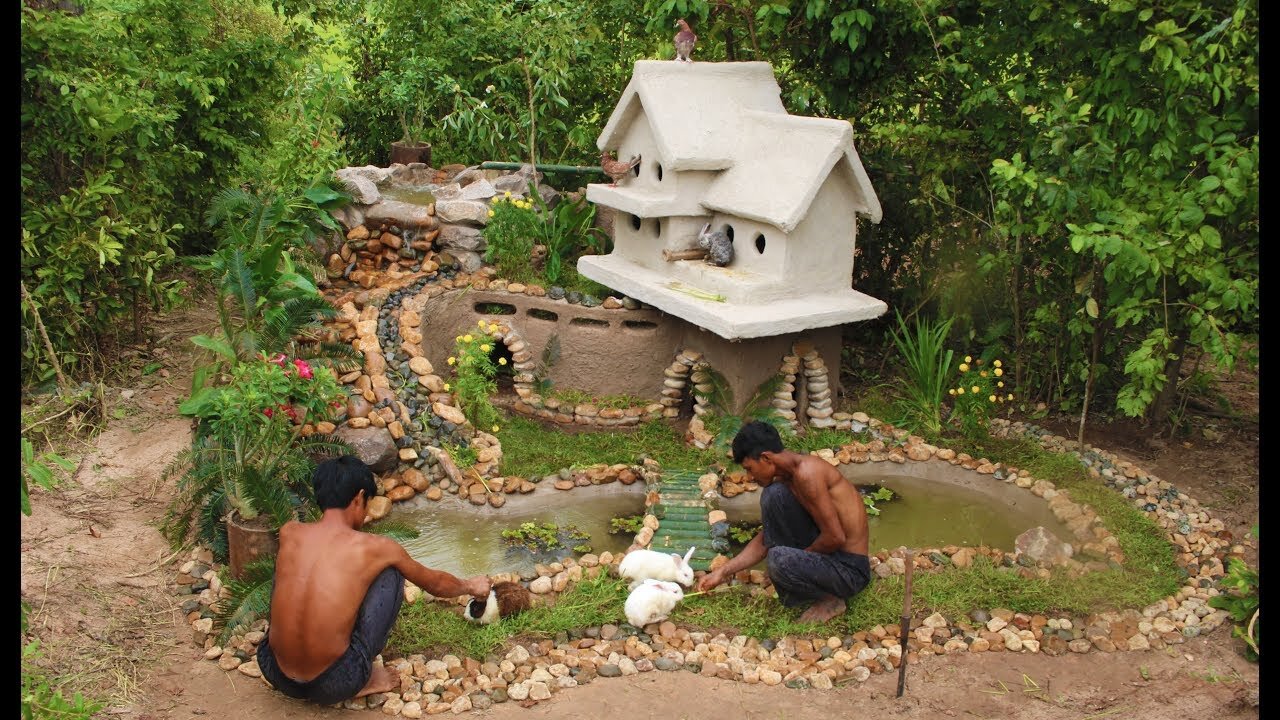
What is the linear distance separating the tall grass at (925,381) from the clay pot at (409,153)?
494cm

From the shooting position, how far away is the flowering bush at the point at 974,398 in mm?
8242

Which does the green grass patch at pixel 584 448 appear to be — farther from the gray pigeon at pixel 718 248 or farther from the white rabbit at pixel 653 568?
the white rabbit at pixel 653 568

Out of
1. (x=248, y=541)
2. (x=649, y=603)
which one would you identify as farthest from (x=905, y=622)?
(x=248, y=541)

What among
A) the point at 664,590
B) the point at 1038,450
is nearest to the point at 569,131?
the point at 1038,450

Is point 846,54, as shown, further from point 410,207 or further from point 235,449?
point 235,449

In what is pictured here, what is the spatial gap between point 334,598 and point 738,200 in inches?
176

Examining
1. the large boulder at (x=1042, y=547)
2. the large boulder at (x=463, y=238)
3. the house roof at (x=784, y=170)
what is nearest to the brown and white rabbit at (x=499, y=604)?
the large boulder at (x=1042, y=547)

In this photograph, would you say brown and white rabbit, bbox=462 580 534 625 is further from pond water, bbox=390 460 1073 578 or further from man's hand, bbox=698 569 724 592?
man's hand, bbox=698 569 724 592

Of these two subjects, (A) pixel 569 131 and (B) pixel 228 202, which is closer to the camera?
(B) pixel 228 202

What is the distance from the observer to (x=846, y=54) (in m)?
8.98

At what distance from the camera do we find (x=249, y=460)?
6.44 meters

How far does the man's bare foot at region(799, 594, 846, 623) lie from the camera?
5.91m

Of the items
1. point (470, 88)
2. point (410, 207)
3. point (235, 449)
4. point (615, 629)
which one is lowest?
point (615, 629)

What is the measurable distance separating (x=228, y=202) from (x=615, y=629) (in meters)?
4.29
